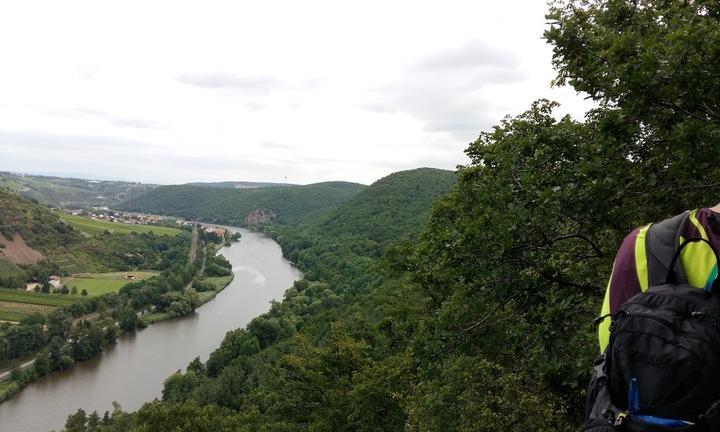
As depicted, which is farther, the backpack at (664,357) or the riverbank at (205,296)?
the riverbank at (205,296)

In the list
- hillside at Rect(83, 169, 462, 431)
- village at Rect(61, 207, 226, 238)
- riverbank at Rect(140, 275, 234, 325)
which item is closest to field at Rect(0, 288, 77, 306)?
riverbank at Rect(140, 275, 234, 325)

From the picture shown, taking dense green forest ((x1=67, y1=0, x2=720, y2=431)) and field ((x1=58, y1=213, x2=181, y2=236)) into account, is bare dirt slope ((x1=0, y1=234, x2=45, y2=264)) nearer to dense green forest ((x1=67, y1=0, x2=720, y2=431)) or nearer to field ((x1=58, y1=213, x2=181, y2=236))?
field ((x1=58, y1=213, x2=181, y2=236))

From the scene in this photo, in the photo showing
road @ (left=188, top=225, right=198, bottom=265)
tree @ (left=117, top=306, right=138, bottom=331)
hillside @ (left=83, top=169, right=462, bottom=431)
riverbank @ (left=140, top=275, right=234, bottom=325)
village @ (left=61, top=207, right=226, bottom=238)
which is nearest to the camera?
hillside @ (left=83, top=169, right=462, bottom=431)

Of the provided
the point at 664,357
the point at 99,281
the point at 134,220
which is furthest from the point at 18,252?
the point at 664,357

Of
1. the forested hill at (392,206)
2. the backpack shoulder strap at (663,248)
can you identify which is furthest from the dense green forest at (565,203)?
the forested hill at (392,206)

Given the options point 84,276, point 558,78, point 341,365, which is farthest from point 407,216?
point 558,78

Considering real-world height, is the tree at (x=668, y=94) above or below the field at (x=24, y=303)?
above

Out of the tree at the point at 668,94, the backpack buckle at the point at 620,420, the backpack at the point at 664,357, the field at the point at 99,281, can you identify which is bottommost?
the field at the point at 99,281

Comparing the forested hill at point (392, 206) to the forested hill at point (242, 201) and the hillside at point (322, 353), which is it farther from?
the forested hill at point (242, 201)

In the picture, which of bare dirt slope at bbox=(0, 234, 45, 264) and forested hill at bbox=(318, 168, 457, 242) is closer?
bare dirt slope at bbox=(0, 234, 45, 264)
